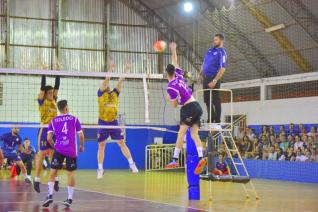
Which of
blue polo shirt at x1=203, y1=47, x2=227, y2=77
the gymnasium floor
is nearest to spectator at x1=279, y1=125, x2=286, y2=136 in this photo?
the gymnasium floor

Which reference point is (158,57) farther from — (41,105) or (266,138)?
(41,105)

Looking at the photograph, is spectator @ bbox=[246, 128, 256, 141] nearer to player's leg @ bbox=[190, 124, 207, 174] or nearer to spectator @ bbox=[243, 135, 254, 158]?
spectator @ bbox=[243, 135, 254, 158]

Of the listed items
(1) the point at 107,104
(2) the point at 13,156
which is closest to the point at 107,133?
(1) the point at 107,104

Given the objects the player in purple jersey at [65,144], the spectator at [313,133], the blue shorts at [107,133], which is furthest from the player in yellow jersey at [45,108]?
the spectator at [313,133]

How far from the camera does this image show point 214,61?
14320mm

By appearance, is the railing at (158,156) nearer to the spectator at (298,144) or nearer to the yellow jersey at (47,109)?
the spectator at (298,144)

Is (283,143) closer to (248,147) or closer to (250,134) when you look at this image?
(248,147)

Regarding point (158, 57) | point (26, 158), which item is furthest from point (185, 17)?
point (26, 158)

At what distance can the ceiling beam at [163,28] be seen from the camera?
36.2m

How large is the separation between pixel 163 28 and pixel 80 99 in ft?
23.2

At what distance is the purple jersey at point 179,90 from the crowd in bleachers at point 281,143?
12.3 m

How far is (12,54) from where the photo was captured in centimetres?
3291

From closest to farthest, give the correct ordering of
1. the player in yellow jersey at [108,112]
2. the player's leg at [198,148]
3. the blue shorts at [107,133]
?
1. the player's leg at [198,148]
2. the player in yellow jersey at [108,112]
3. the blue shorts at [107,133]

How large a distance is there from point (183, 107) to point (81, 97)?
835 inches
